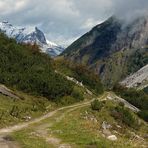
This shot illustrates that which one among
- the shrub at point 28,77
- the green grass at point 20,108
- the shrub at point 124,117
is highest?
the shrub at point 28,77

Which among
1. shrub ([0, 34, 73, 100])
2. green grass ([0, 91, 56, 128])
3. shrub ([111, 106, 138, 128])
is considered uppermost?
shrub ([0, 34, 73, 100])

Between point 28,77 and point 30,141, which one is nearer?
point 30,141

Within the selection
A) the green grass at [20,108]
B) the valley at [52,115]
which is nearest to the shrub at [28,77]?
the valley at [52,115]

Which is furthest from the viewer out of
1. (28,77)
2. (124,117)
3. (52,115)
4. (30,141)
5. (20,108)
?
(28,77)

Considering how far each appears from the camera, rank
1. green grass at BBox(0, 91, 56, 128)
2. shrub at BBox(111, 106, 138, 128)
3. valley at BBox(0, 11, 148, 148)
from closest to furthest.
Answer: valley at BBox(0, 11, 148, 148)
green grass at BBox(0, 91, 56, 128)
shrub at BBox(111, 106, 138, 128)

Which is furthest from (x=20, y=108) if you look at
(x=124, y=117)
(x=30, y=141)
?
(x=30, y=141)

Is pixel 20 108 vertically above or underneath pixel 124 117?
above

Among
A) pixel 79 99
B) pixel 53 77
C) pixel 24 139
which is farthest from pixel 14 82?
pixel 24 139

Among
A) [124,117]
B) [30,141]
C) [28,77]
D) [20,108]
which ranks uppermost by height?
[28,77]

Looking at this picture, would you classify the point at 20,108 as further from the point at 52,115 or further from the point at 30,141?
the point at 30,141

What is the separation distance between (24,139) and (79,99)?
60.1m

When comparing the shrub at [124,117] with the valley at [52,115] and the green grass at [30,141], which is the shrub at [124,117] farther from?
the green grass at [30,141]

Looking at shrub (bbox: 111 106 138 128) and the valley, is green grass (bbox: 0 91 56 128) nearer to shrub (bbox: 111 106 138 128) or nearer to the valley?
the valley

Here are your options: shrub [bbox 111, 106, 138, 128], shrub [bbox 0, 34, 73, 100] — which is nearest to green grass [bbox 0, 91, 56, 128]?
shrub [bbox 0, 34, 73, 100]
